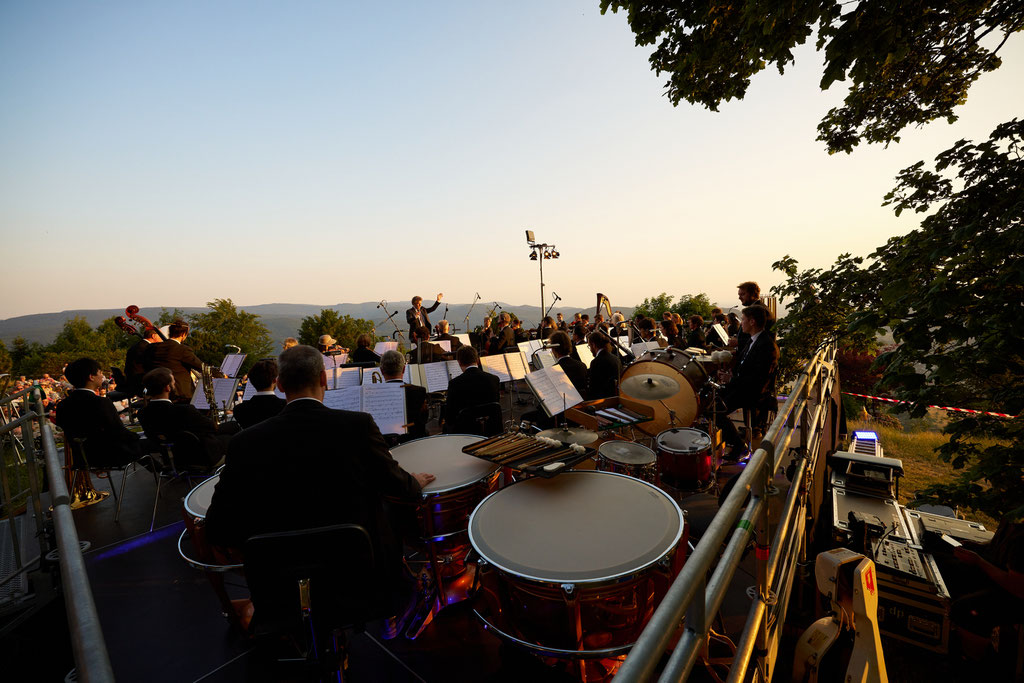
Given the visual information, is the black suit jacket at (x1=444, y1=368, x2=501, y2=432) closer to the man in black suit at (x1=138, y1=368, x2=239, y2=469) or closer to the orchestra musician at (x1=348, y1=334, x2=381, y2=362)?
the man in black suit at (x1=138, y1=368, x2=239, y2=469)

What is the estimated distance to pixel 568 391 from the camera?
14.1ft

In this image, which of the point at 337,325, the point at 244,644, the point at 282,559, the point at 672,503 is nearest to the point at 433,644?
the point at 244,644

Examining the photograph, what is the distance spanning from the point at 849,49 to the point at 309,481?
140 inches

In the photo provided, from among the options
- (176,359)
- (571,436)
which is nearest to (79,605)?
(571,436)

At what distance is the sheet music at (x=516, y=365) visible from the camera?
6515 mm

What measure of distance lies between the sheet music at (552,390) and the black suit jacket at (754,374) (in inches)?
99.4

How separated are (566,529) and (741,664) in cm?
100

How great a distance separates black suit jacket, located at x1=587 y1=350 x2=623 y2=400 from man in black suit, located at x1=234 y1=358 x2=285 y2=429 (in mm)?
4193

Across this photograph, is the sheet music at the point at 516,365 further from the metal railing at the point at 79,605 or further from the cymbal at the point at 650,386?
the metal railing at the point at 79,605

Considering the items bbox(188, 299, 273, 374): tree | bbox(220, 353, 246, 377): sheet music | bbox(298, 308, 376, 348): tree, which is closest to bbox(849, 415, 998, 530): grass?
bbox(220, 353, 246, 377): sheet music

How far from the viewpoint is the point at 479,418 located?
13.9 feet

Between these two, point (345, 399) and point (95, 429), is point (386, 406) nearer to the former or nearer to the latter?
point (345, 399)

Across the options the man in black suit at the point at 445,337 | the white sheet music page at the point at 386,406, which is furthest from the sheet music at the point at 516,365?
the man in black suit at the point at 445,337

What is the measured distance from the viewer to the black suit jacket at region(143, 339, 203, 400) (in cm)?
640
